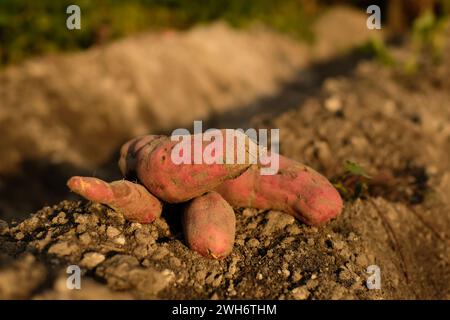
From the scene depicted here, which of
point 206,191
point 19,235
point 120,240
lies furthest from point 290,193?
point 19,235

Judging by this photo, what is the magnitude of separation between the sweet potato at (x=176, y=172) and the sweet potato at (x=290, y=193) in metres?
0.18

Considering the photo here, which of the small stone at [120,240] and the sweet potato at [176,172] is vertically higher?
the sweet potato at [176,172]

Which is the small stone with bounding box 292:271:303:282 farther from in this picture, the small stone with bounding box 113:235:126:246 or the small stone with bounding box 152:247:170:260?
the small stone with bounding box 113:235:126:246

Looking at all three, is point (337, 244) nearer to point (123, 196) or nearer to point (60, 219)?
point (123, 196)

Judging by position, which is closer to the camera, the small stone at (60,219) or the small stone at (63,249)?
the small stone at (63,249)

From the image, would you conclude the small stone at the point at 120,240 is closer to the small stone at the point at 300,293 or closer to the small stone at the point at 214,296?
the small stone at the point at 214,296

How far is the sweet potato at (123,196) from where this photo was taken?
1.73 metres

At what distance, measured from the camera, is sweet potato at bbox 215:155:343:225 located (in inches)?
78.0

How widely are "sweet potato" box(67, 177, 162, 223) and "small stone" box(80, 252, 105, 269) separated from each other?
0.76 ft

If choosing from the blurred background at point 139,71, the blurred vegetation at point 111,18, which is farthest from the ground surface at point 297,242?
the blurred vegetation at point 111,18

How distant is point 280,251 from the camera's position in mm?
1883

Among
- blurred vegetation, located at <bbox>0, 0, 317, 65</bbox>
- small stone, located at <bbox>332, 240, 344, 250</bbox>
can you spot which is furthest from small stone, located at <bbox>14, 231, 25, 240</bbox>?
blurred vegetation, located at <bbox>0, 0, 317, 65</bbox>

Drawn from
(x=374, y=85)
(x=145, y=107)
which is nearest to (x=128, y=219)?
(x=145, y=107)
